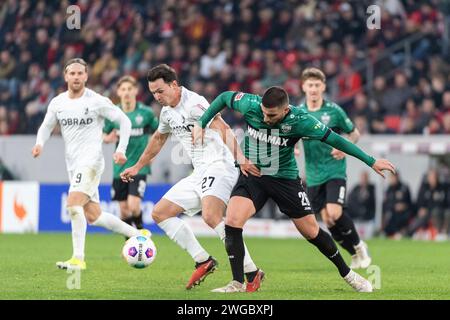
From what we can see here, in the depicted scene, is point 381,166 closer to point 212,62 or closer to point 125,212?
point 125,212

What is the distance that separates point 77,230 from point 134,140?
4.11 meters

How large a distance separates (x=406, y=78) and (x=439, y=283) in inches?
502

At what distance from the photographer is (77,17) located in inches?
921

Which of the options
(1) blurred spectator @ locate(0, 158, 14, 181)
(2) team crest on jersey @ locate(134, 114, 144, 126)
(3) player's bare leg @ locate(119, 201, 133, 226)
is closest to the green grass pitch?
(3) player's bare leg @ locate(119, 201, 133, 226)

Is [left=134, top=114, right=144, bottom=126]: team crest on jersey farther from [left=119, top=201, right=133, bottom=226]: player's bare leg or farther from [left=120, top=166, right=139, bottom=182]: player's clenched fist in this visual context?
[left=120, top=166, right=139, bottom=182]: player's clenched fist

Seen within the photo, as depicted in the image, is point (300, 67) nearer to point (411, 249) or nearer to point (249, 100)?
point (411, 249)

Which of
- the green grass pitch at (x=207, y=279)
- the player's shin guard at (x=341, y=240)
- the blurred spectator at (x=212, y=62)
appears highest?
the blurred spectator at (x=212, y=62)

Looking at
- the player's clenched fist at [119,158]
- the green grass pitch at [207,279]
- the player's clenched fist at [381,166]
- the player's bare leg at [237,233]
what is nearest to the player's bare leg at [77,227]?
the green grass pitch at [207,279]

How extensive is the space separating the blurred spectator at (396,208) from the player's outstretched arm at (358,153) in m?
11.6

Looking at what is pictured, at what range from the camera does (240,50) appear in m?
24.7

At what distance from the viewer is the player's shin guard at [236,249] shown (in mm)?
9516

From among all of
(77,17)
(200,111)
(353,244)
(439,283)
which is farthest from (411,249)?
(77,17)

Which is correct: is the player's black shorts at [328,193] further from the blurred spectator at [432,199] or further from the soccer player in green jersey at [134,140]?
the blurred spectator at [432,199]
